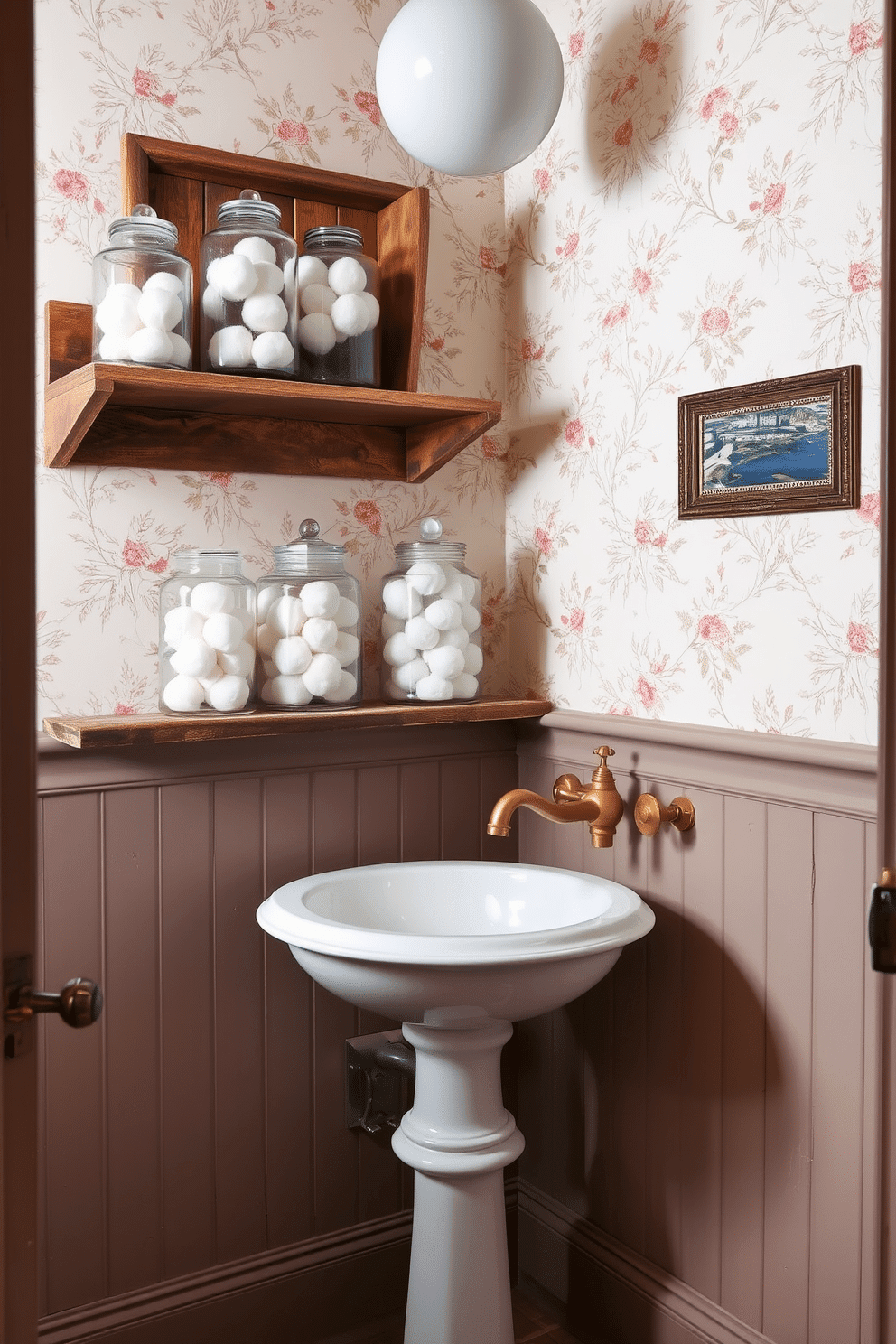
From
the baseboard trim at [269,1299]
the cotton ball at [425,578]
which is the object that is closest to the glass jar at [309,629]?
the cotton ball at [425,578]

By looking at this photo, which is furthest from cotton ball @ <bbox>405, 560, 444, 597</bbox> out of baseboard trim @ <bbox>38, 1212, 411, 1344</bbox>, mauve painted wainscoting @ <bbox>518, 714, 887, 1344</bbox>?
baseboard trim @ <bbox>38, 1212, 411, 1344</bbox>

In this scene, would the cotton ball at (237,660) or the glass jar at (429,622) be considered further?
the glass jar at (429,622)

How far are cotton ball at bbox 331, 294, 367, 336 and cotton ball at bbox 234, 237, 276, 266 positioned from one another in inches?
4.7

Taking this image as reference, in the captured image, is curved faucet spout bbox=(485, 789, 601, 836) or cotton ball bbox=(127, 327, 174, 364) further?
curved faucet spout bbox=(485, 789, 601, 836)

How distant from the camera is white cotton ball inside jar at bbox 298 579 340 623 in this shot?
1.63m

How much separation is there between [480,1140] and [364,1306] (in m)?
0.55

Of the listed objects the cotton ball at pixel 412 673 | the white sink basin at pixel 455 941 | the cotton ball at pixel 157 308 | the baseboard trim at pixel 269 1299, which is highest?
the cotton ball at pixel 157 308

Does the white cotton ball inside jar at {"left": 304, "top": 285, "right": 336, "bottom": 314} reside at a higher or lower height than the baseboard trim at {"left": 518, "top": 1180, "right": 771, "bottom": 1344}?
higher

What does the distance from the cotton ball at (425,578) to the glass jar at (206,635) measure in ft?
0.87

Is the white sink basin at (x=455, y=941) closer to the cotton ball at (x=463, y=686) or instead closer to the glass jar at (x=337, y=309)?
the cotton ball at (x=463, y=686)

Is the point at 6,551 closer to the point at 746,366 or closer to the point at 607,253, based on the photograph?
the point at 746,366

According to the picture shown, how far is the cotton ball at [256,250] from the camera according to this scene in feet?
5.08

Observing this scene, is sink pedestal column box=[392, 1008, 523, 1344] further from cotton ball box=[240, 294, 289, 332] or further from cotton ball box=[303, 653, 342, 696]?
cotton ball box=[240, 294, 289, 332]

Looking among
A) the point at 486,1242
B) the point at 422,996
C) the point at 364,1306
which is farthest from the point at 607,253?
the point at 364,1306
